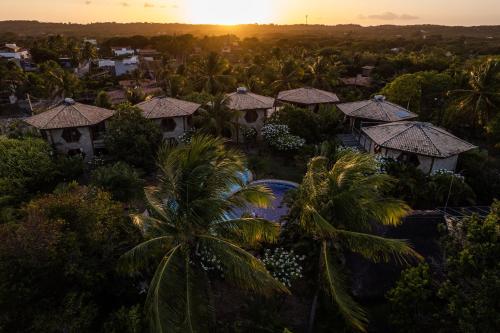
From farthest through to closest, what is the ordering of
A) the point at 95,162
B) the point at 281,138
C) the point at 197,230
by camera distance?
the point at 281,138 < the point at 95,162 < the point at 197,230

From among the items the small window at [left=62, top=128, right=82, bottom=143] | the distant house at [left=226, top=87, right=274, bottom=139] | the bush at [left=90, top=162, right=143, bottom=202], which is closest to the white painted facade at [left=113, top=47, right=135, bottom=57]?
the distant house at [left=226, top=87, right=274, bottom=139]

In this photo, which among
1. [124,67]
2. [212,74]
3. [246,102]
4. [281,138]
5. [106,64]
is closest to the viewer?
[281,138]

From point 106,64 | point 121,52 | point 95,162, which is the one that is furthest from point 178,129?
point 121,52

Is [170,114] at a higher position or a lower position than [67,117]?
lower

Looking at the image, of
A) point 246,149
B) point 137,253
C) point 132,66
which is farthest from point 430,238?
point 132,66

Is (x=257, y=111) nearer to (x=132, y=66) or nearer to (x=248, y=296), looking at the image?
(x=248, y=296)

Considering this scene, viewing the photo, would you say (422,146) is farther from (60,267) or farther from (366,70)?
(366,70)

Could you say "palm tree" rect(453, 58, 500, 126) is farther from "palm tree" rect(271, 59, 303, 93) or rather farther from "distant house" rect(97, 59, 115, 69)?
"distant house" rect(97, 59, 115, 69)
